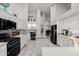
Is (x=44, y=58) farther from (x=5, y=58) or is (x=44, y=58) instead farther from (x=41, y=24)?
(x=41, y=24)

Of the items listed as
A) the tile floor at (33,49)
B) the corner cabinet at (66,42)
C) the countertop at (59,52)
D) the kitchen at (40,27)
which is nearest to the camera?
the countertop at (59,52)

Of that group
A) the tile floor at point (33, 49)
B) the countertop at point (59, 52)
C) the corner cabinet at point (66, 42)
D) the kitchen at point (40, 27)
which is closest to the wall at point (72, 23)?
the kitchen at point (40, 27)

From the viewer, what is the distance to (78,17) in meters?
5.48

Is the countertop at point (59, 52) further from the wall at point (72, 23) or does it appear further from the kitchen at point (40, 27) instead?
the wall at point (72, 23)

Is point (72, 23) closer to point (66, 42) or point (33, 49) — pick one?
point (66, 42)

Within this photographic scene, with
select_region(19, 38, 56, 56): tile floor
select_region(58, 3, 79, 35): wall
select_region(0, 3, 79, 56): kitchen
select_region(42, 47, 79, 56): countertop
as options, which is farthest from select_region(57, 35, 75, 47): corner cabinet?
select_region(42, 47, 79, 56): countertop

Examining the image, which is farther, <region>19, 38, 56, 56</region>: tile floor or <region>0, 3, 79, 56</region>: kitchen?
<region>19, 38, 56, 56</region>: tile floor

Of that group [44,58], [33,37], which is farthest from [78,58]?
[33,37]

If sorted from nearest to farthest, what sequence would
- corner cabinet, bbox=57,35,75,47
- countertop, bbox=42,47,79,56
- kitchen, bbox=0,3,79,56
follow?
countertop, bbox=42,47,79,56 < kitchen, bbox=0,3,79,56 < corner cabinet, bbox=57,35,75,47

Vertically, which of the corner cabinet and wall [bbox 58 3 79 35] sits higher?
wall [bbox 58 3 79 35]

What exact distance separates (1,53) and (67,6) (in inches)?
278

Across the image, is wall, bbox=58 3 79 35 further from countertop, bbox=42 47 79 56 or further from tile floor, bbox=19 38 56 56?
countertop, bbox=42 47 79 56

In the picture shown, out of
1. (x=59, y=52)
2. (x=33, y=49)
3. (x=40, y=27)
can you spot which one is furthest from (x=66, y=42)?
(x=40, y=27)

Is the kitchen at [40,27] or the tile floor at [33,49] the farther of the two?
the tile floor at [33,49]
